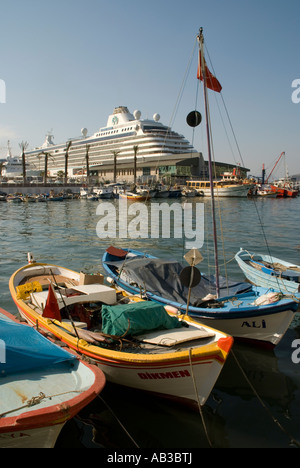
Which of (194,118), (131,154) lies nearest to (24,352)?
(194,118)

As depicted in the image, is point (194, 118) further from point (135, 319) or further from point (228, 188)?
point (228, 188)

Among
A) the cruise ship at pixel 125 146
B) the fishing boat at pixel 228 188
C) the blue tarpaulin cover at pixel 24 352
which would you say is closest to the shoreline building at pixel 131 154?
the cruise ship at pixel 125 146

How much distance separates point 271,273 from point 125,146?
403ft

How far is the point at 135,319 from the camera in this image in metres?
8.05

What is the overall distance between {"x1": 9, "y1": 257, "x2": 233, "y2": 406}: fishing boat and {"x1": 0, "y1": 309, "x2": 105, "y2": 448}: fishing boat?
84 cm

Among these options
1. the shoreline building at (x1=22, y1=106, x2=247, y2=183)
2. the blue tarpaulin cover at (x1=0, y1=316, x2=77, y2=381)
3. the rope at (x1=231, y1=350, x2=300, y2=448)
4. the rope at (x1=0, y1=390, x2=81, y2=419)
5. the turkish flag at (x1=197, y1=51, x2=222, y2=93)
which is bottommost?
the rope at (x1=231, y1=350, x2=300, y2=448)

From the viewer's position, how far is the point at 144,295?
11.1 meters

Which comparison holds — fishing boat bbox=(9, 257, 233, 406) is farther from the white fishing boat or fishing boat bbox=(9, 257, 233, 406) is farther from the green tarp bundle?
the white fishing boat

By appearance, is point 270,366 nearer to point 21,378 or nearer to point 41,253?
point 21,378

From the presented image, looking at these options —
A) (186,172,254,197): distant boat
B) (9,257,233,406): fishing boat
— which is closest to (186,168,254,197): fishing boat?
(186,172,254,197): distant boat

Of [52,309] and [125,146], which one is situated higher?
[125,146]

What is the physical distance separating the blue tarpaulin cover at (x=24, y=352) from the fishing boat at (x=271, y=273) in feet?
27.6

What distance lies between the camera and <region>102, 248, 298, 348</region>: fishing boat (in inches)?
374

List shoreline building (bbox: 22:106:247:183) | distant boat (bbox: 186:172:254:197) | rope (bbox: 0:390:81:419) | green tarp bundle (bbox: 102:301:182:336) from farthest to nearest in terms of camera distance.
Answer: shoreline building (bbox: 22:106:247:183) → distant boat (bbox: 186:172:254:197) → green tarp bundle (bbox: 102:301:182:336) → rope (bbox: 0:390:81:419)
